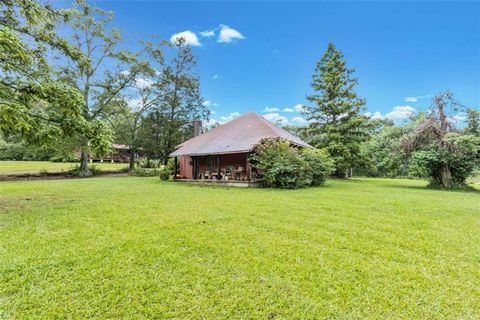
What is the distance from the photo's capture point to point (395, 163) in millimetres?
16156

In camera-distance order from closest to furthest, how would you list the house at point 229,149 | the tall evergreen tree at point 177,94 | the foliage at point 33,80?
the foliage at point 33,80 < the house at point 229,149 < the tall evergreen tree at point 177,94

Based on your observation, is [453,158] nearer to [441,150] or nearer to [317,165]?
[441,150]

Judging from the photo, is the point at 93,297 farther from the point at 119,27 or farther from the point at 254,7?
the point at 119,27

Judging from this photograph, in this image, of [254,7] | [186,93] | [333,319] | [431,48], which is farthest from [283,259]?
[186,93]

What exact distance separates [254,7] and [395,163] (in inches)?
537

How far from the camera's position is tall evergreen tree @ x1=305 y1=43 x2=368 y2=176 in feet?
68.7

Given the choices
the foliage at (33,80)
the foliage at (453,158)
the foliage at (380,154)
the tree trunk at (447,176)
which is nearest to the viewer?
the foliage at (33,80)

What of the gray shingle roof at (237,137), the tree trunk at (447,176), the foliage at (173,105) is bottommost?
the tree trunk at (447,176)

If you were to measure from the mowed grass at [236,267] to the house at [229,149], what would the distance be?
346 inches

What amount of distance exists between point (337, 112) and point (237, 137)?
11.0 meters

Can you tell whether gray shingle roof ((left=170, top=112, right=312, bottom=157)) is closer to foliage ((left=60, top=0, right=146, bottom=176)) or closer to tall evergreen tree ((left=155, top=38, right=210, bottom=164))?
tall evergreen tree ((left=155, top=38, right=210, bottom=164))

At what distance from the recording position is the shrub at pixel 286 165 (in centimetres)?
Answer: 1270

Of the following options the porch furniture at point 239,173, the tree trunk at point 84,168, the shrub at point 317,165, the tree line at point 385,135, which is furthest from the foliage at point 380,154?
the tree trunk at point 84,168

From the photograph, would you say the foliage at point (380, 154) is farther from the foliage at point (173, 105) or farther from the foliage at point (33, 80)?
the foliage at point (33, 80)
